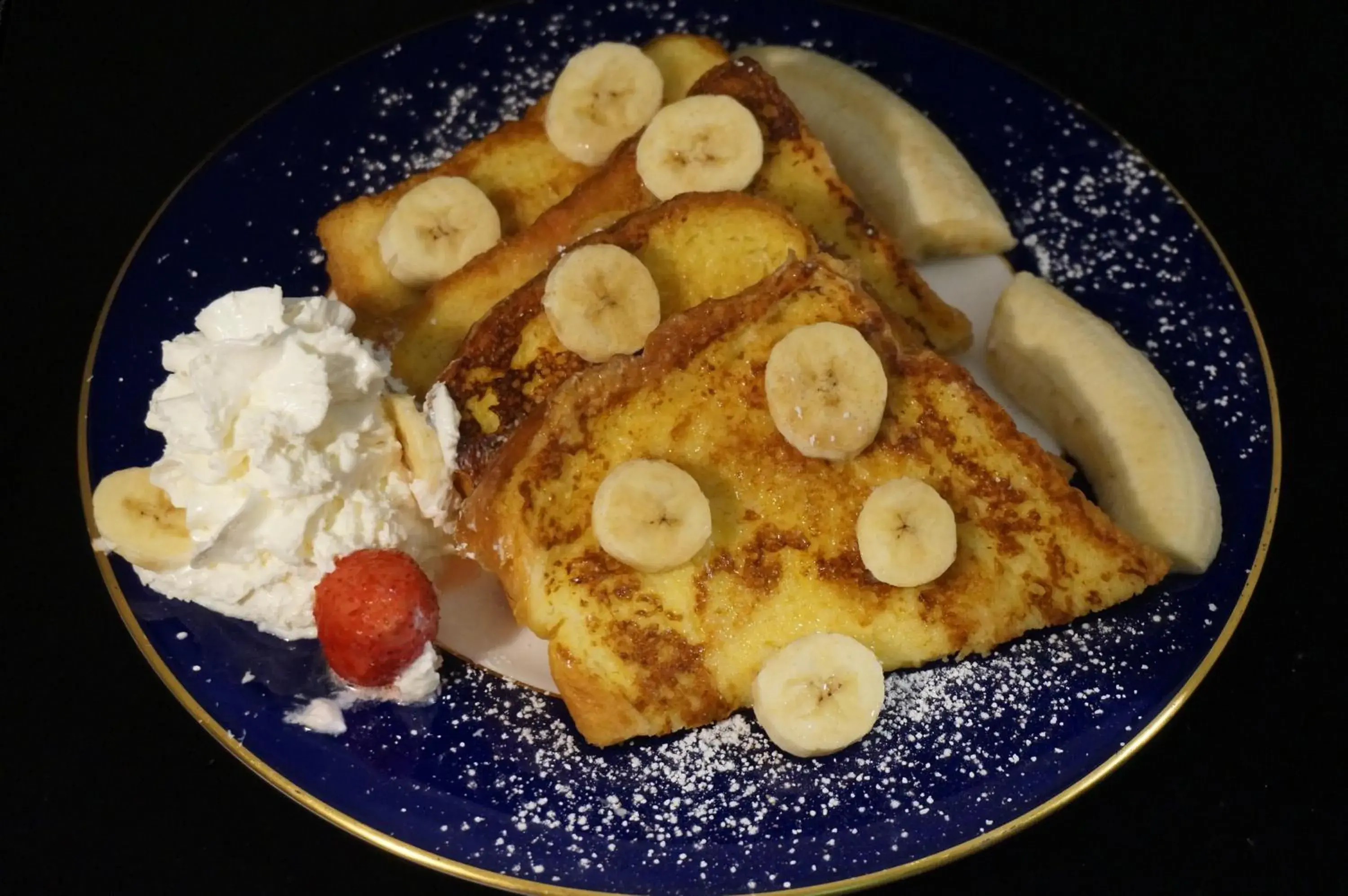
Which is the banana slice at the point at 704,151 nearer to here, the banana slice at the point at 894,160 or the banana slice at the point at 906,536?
the banana slice at the point at 894,160

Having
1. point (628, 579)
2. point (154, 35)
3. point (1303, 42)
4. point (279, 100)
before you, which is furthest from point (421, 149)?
point (1303, 42)

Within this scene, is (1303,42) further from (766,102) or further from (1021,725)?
(1021,725)

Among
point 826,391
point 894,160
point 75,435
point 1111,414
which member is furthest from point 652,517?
point 75,435

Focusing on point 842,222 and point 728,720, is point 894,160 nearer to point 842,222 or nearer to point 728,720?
point 842,222

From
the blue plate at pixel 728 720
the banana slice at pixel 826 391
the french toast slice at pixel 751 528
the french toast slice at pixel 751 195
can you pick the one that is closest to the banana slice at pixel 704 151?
the french toast slice at pixel 751 195

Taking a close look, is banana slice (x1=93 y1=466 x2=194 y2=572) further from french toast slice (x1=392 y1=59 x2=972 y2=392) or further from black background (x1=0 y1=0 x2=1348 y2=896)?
french toast slice (x1=392 y1=59 x2=972 y2=392)

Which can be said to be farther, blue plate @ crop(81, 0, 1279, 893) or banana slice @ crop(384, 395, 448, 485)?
banana slice @ crop(384, 395, 448, 485)

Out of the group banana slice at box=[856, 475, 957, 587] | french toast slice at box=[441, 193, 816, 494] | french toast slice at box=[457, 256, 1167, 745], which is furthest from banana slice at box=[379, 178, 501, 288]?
banana slice at box=[856, 475, 957, 587]
